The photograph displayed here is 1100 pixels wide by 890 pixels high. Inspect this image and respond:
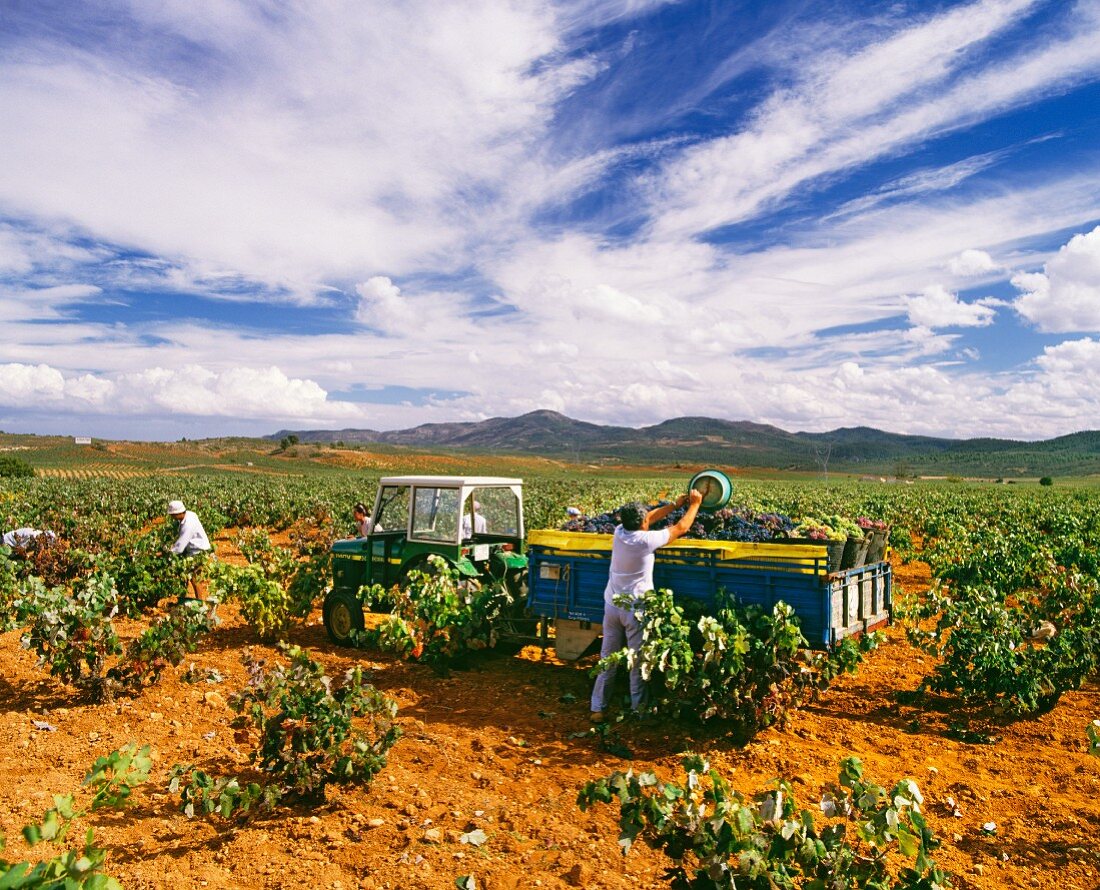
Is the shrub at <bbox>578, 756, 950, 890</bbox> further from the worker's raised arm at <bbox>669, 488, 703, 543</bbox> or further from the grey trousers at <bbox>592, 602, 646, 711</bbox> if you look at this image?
the worker's raised arm at <bbox>669, 488, 703, 543</bbox>

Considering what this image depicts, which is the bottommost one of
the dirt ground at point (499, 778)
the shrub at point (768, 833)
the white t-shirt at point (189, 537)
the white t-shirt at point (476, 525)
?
the dirt ground at point (499, 778)

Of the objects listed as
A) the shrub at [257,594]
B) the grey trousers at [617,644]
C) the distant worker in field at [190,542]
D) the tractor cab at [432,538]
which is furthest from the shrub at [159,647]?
the grey trousers at [617,644]

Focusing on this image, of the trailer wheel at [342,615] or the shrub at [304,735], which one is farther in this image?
the trailer wheel at [342,615]

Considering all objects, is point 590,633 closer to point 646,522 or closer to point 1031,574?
point 646,522

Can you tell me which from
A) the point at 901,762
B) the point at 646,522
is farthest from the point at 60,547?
the point at 901,762

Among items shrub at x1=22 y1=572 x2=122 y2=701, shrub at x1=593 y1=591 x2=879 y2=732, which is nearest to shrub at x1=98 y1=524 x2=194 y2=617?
shrub at x1=22 y1=572 x2=122 y2=701

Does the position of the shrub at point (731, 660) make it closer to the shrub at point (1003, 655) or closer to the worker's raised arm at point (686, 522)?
the worker's raised arm at point (686, 522)

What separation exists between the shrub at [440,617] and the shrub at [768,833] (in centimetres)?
488

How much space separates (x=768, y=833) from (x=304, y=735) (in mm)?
3400

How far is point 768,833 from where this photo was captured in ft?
12.1

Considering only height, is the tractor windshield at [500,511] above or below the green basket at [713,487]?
below

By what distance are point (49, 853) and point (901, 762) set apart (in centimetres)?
654

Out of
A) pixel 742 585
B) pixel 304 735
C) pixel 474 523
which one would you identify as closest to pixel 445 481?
pixel 474 523

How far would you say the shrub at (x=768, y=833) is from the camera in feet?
11.3
